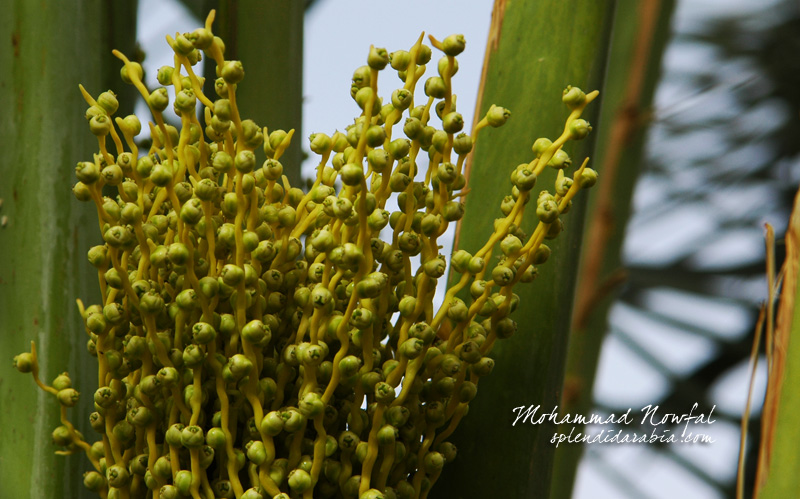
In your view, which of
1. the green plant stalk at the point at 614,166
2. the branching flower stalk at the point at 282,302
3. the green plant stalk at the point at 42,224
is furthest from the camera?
the green plant stalk at the point at 614,166

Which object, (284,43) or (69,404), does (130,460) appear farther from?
(284,43)

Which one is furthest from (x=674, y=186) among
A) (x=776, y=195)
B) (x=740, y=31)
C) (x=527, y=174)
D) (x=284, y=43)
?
(x=527, y=174)

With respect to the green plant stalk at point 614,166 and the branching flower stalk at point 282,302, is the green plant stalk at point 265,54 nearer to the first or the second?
the branching flower stalk at point 282,302

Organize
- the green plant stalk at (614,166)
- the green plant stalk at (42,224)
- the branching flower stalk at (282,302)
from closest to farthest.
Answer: the branching flower stalk at (282,302)
the green plant stalk at (42,224)
the green plant stalk at (614,166)

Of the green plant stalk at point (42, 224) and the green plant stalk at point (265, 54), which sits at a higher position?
the green plant stalk at point (265, 54)

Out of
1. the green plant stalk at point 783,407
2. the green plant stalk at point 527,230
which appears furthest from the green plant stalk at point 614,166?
the green plant stalk at point 783,407

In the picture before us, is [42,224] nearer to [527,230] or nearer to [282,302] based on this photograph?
[282,302]
